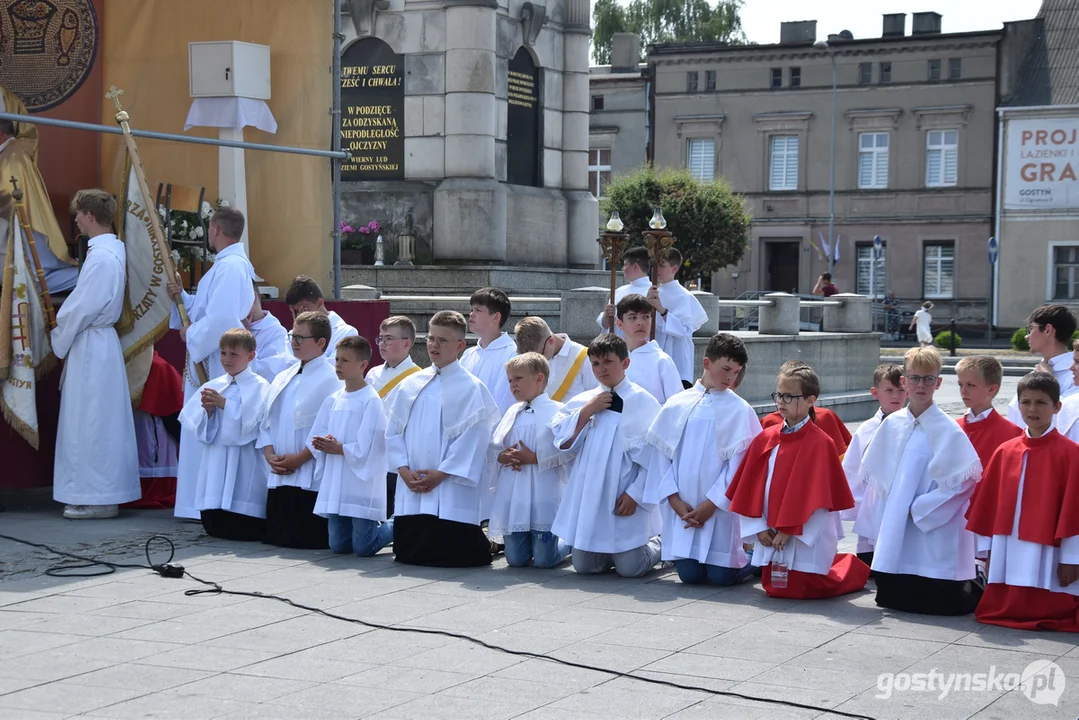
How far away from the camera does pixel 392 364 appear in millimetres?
9414

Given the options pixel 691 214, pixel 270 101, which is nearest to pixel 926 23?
pixel 691 214

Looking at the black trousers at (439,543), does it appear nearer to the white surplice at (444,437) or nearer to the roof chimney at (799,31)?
Result: the white surplice at (444,437)

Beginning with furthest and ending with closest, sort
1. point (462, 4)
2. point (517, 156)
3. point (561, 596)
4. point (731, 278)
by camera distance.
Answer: point (731, 278) < point (517, 156) < point (462, 4) < point (561, 596)

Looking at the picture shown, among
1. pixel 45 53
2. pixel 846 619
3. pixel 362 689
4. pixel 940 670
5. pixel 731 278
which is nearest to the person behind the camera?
pixel 362 689

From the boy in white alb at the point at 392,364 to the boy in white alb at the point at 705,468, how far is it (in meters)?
1.80

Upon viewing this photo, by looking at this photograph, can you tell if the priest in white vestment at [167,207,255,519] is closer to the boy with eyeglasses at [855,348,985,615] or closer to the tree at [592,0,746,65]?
the boy with eyeglasses at [855,348,985,615]

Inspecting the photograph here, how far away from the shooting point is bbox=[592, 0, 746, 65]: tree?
2270 inches

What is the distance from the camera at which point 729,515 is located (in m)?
7.77

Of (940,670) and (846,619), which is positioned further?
(846,619)

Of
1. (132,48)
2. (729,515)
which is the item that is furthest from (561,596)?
(132,48)

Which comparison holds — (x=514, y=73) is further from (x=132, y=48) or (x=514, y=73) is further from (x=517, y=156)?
(x=132, y=48)

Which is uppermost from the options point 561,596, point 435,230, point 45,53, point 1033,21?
point 1033,21

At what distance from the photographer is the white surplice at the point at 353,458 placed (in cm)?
843

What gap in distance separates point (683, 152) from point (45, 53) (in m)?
37.6
